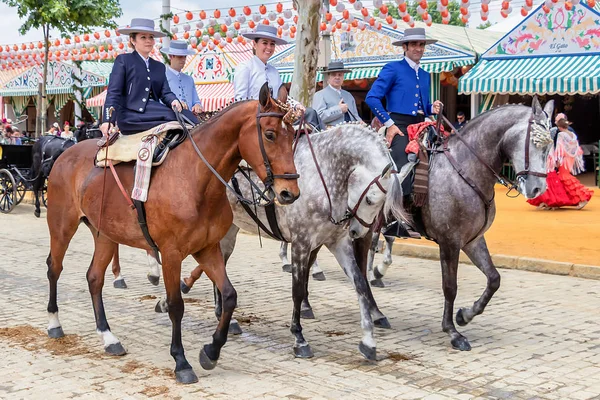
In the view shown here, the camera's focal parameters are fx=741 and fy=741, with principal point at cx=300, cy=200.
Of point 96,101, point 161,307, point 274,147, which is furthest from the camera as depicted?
point 96,101

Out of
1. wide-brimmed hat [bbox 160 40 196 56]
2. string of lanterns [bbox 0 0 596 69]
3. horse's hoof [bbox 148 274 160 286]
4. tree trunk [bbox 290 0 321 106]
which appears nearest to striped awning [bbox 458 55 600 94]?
string of lanterns [bbox 0 0 596 69]

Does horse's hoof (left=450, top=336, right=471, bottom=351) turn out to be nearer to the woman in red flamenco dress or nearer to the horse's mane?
the horse's mane

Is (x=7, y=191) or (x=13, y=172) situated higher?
(x=13, y=172)

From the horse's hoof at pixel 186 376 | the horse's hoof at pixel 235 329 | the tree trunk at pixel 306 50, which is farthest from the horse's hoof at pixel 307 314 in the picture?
the tree trunk at pixel 306 50

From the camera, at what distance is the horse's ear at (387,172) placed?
5.70m

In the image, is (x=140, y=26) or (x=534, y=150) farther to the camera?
(x=140, y=26)

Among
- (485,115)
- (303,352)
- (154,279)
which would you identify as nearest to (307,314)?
(303,352)

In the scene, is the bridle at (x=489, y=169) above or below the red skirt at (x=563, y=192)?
above

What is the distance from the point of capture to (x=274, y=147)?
4.92 metres

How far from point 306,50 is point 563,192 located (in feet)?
22.1

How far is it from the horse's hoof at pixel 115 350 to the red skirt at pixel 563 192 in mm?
11421

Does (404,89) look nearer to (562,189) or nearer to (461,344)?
(461,344)

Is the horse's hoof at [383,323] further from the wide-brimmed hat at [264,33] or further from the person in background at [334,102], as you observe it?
the wide-brimmed hat at [264,33]

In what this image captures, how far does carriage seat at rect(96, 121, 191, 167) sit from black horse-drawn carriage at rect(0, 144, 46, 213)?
1128cm
